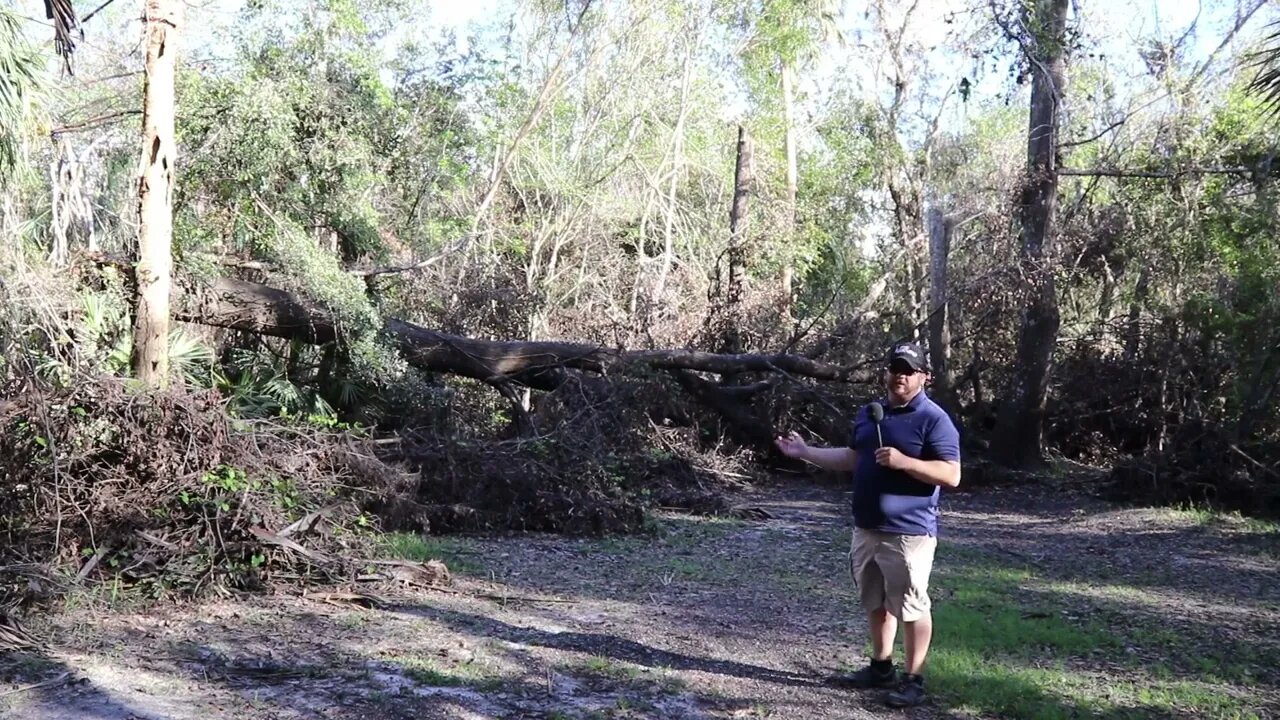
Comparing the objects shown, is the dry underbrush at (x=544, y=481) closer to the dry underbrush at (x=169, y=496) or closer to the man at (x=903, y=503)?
the dry underbrush at (x=169, y=496)

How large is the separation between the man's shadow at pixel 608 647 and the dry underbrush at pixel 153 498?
1.09m

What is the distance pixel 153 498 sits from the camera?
23.6 feet

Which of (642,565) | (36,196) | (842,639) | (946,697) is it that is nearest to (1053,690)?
(946,697)

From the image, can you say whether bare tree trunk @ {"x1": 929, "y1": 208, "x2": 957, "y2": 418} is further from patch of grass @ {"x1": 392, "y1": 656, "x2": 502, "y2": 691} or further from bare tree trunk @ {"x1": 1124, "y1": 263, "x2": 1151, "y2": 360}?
patch of grass @ {"x1": 392, "y1": 656, "x2": 502, "y2": 691}

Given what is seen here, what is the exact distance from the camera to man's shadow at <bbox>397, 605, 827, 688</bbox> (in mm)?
5824

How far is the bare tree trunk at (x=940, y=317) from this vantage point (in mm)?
16609

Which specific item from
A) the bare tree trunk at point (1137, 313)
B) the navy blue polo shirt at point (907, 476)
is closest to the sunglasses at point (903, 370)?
the navy blue polo shirt at point (907, 476)

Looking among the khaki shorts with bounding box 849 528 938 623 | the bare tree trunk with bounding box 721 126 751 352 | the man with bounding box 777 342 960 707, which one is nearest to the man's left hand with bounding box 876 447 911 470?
the man with bounding box 777 342 960 707

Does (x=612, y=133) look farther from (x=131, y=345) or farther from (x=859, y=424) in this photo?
(x=859, y=424)

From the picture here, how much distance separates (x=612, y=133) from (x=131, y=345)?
16.4 m

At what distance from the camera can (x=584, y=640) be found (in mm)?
6484

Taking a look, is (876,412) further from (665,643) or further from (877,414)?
(665,643)

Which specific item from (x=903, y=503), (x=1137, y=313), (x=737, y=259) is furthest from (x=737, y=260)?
(x=903, y=503)

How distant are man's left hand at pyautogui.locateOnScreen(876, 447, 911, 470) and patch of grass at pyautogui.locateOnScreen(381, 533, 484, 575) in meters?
4.29
